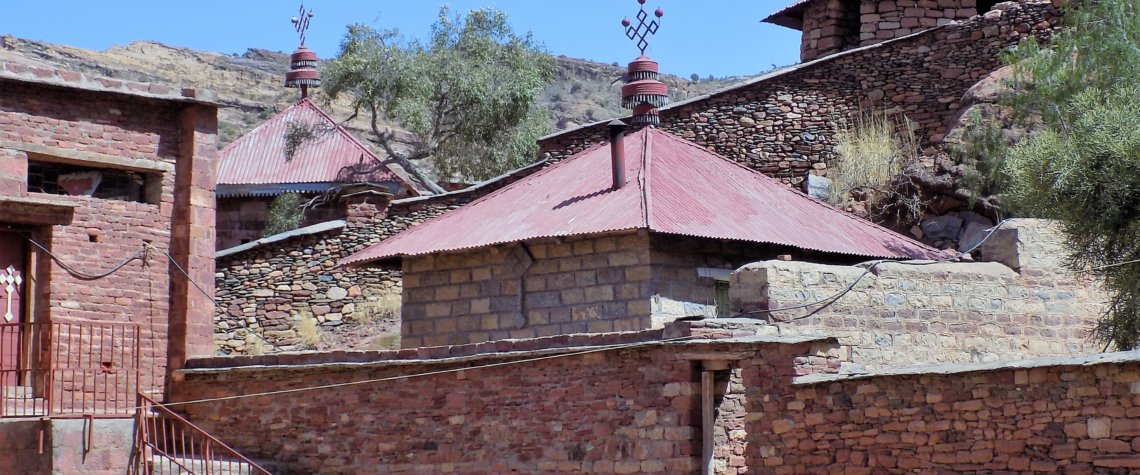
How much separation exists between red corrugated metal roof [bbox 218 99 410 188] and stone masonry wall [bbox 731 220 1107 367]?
13252 millimetres

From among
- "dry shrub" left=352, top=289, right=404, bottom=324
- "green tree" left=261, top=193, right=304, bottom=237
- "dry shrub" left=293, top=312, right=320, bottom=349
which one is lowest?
"dry shrub" left=293, top=312, right=320, bottom=349

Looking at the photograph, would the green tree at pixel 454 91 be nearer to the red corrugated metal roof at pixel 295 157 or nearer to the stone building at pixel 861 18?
the red corrugated metal roof at pixel 295 157

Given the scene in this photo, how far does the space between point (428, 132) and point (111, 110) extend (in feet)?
37.0

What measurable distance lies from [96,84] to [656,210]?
668 centimetres

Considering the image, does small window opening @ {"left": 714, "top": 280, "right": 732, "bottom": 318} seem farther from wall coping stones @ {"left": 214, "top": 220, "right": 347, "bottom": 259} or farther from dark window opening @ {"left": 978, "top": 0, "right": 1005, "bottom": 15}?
dark window opening @ {"left": 978, "top": 0, "right": 1005, "bottom": 15}

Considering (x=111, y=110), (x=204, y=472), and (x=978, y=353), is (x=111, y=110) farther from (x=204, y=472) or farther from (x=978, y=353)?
(x=978, y=353)

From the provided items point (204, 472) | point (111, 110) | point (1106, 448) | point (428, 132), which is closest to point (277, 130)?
point (428, 132)

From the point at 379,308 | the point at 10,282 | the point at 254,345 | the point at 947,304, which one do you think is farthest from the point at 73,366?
the point at 947,304

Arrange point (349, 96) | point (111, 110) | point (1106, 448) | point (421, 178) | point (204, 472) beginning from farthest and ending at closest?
1. point (349, 96)
2. point (421, 178)
3. point (111, 110)
4. point (204, 472)
5. point (1106, 448)

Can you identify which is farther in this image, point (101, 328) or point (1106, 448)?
point (101, 328)

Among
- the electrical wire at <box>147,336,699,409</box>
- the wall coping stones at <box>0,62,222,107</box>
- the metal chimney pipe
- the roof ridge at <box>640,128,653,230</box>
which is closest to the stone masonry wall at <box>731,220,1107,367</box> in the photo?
the electrical wire at <box>147,336,699,409</box>

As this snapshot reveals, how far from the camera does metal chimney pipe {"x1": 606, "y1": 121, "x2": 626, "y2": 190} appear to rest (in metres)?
18.5

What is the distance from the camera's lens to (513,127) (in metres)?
29.7

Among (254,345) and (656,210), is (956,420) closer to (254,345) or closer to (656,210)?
(656,210)
